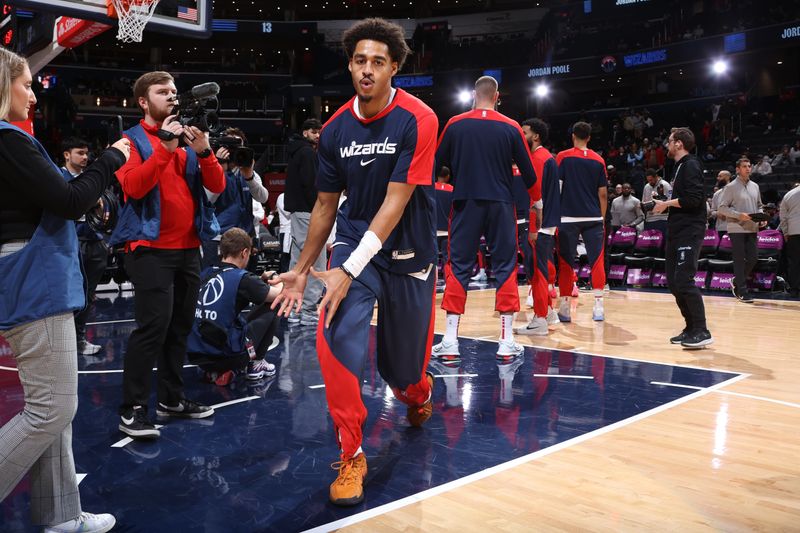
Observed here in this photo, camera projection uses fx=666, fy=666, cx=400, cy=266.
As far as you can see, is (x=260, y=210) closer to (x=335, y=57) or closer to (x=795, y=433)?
(x=795, y=433)

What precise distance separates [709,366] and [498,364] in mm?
1645

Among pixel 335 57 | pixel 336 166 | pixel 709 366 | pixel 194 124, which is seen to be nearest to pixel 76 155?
pixel 194 124

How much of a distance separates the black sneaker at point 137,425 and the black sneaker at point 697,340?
4.50 metres

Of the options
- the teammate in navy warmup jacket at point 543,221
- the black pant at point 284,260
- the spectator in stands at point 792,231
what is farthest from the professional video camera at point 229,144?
the spectator in stands at point 792,231

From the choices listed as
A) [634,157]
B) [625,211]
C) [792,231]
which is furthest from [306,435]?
[634,157]

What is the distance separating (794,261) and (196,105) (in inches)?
381

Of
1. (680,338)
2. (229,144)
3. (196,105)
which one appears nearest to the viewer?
(196,105)

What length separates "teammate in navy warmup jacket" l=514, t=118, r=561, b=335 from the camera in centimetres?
667

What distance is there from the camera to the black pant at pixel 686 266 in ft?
19.2

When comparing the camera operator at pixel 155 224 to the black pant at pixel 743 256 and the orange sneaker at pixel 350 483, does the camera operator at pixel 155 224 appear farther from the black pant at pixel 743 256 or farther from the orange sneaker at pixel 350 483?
the black pant at pixel 743 256

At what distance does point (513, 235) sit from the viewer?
17.6 feet

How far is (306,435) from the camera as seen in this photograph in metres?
3.60

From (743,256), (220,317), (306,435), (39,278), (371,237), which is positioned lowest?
(306,435)

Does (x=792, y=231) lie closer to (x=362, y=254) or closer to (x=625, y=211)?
(x=625, y=211)
